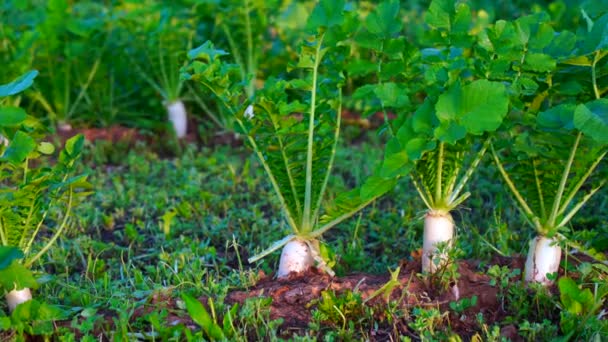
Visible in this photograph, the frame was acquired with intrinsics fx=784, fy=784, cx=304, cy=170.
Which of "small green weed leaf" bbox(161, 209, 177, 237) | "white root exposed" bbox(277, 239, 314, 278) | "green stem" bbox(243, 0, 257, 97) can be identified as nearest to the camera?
"white root exposed" bbox(277, 239, 314, 278)

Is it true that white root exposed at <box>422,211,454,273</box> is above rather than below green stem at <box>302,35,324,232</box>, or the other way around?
below

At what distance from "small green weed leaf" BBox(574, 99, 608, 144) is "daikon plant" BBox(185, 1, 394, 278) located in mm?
562

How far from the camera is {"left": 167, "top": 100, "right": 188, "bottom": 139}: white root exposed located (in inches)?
173

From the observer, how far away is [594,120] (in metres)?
2.12

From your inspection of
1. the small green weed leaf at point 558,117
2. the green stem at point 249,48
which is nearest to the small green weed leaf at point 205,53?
the small green weed leaf at point 558,117

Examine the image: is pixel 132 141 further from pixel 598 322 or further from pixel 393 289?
pixel 598 322

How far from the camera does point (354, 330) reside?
90.4 inches

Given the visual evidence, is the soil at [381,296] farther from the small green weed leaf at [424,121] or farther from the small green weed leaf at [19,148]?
the small green weed leaf at [19,148]

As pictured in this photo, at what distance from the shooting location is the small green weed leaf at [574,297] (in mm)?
2225

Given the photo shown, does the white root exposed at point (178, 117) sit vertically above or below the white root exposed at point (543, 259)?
above

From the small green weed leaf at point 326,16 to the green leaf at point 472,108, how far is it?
0.43m

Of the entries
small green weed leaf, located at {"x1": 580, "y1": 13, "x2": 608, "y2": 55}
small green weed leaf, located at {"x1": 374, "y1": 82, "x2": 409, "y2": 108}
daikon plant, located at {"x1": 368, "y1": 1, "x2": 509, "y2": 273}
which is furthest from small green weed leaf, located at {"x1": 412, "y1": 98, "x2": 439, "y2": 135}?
small green weed leaf, located at {"x1": 580, "y1": 13, "x2": 608, "y2": 55}

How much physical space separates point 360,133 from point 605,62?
2.20 metres

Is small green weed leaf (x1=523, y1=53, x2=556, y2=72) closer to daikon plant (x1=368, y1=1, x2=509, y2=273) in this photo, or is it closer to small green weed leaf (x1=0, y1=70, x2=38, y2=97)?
daikon plant (x1=368, y1=1, x2=509, y2=273)
